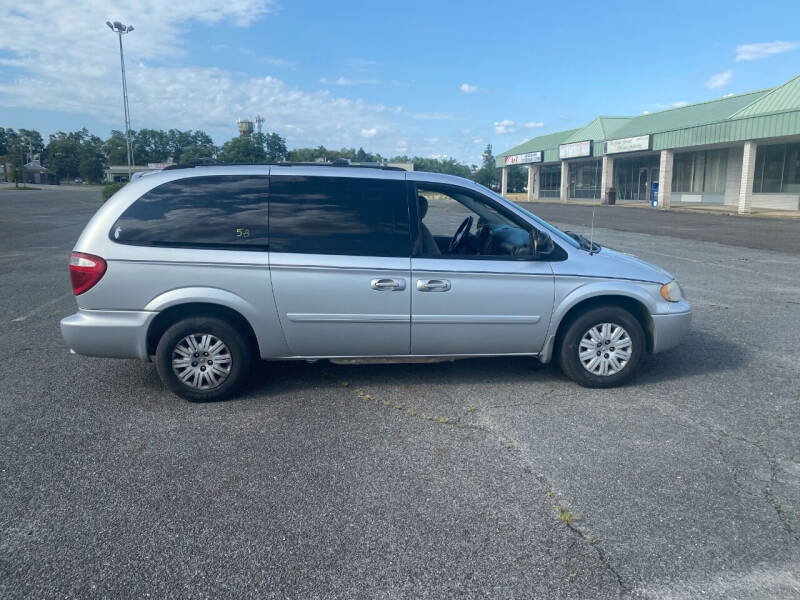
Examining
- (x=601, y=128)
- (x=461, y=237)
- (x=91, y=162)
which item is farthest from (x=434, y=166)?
(x=91, y=162)

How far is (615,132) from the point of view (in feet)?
156

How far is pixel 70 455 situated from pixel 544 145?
58.3m

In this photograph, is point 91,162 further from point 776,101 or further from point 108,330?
point 108,330

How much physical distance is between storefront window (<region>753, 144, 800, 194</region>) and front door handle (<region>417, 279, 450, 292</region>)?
3452 centimetres

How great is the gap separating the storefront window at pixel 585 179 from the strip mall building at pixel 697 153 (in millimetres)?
84

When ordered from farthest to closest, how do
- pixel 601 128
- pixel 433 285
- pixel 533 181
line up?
1. pixel 533 181
2. pixel 601 128
3. pixel 433 285

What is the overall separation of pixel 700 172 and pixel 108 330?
4244 centimetres

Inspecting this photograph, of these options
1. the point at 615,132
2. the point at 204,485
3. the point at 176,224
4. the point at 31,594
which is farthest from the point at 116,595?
the point at 615,132

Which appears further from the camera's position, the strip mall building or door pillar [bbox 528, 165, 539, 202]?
door pillar [bbox 528, 165, 539, 202]

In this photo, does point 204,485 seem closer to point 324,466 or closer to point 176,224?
point 324,466

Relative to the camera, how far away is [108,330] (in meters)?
5.07

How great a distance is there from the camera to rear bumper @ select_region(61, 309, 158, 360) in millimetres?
5062

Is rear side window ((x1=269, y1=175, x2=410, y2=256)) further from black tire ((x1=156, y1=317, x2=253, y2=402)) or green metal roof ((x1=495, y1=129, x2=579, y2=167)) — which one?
green metal roof ((x1=495, y1=129, x2=579, y2=167))

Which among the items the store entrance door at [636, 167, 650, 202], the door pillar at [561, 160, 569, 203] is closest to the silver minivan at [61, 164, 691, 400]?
the store entrance door at [636, 167, 650, 202]
